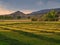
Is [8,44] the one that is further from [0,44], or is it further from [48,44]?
[48,44]

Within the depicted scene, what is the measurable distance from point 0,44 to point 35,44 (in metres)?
5.33

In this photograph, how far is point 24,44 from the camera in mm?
31094

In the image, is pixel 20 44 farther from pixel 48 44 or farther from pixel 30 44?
pixel 48 44

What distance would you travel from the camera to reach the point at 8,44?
31000 millimetres

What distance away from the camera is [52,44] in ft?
103

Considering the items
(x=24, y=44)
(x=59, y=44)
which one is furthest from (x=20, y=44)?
(x=59, y=44)

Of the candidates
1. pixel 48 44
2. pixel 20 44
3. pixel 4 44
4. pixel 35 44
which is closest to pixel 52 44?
pixel 48 44

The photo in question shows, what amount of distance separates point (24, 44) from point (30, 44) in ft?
3.03

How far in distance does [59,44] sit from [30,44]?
4505 millimetres

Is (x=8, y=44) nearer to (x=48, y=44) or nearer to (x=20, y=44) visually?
(x=20, y=44)

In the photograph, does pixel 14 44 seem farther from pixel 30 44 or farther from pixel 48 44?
pixel 48 44

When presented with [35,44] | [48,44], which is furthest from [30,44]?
[48,44]

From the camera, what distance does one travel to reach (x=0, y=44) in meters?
31.2

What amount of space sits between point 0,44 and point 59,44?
357 inches
